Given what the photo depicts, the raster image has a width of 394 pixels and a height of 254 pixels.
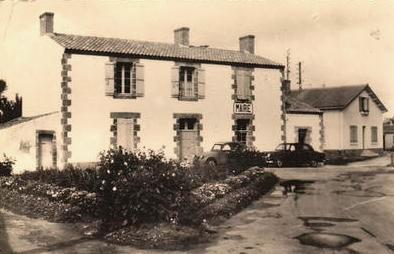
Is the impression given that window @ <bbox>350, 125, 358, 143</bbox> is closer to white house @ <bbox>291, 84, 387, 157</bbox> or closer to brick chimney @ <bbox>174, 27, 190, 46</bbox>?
white house @ <bbox>291, 84, 387, 157</bbox>

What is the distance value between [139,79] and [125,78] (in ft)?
2.04

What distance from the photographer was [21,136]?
21.8 meters

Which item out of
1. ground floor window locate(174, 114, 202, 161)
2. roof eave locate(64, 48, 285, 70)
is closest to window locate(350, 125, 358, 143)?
roof eave locate(64, 48, 285, 70)

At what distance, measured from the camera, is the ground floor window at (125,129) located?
22859mm

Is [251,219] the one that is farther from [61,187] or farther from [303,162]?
[303,162]

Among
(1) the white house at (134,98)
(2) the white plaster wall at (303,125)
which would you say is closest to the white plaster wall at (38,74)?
(1) the white house at (134,98)

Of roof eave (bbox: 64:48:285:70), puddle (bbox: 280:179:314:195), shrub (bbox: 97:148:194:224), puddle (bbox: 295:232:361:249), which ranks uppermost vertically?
roof eave (bbox: 64:48:285:70)

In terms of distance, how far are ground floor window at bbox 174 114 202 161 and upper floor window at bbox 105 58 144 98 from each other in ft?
7.75

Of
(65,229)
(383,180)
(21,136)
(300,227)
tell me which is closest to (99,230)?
(65,229)

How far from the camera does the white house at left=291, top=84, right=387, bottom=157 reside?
118 feet

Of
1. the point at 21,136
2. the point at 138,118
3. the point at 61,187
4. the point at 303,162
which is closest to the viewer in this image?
the point at 61,187

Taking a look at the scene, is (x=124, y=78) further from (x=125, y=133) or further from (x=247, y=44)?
(x=247, y=44)

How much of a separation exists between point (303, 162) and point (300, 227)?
1538 centimetres

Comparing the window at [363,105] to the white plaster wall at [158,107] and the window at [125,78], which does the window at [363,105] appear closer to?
the white plaster wall at [158,107]
